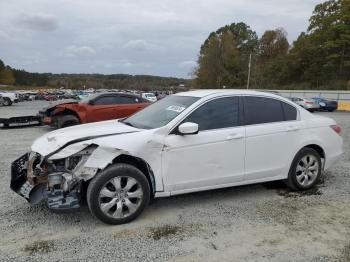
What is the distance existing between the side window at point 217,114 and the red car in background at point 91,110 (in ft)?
26.1

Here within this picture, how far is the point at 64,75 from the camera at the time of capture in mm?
146750

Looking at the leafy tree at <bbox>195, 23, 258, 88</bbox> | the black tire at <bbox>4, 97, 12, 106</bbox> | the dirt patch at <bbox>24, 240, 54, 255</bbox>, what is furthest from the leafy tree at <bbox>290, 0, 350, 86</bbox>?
the dirt patch at <bbox>24, 240, 54, 255</bbox>

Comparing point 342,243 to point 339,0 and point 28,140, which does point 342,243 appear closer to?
point 28,140

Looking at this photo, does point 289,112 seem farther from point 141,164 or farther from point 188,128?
point 141,164

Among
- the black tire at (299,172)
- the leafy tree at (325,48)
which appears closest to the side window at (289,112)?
the black tire at (299,172)

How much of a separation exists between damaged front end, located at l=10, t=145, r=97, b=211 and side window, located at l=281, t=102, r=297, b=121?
9.82ft

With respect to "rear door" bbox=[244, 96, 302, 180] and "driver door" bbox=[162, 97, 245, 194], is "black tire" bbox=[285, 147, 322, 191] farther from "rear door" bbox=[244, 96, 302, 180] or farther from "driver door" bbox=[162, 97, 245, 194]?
"driver door" bbox=[162, 97, 245, 194]

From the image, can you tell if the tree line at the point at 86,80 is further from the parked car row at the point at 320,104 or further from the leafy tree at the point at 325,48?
the parked car row at the point at 320,104

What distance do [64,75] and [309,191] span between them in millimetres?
150858

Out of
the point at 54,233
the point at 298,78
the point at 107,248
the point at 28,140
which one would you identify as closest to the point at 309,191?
the point at 107,248

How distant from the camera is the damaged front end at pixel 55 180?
4098mm

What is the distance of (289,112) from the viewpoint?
5570 millimetres

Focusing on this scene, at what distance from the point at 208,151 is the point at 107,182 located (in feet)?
4.56

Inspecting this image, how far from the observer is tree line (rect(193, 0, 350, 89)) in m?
49.3
